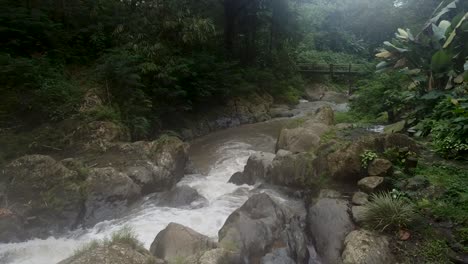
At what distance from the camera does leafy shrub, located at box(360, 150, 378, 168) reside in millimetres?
6527

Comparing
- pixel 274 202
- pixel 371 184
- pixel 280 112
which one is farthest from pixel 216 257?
pixel 280 112

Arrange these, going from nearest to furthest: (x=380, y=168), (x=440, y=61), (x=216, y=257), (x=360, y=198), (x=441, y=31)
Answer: (x=216, y=257) < (x=360, y=198) < (x=380, y=168) < (x=440, y=61) < (x=441, y=31)

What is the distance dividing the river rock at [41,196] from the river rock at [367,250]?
5317 mm

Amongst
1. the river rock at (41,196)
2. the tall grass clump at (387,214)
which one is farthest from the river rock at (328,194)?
the river rock at (41,196)

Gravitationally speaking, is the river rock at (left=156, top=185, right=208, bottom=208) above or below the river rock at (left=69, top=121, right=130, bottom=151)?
below

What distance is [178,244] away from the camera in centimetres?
527

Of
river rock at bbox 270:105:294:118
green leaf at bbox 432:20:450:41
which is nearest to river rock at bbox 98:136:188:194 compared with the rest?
green leaf at bbox 432:20:450:41

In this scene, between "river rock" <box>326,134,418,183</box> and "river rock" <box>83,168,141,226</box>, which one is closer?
"river rock" <box>326,134,418,183</box>

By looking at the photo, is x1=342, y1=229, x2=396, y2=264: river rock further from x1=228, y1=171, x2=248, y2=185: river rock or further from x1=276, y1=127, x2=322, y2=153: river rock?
x1=276, y1=127, x2=322, y2=153: river rock

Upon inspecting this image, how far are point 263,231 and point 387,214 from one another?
6.67 ft

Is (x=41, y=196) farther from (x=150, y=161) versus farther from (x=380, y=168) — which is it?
(x=380, y=168)

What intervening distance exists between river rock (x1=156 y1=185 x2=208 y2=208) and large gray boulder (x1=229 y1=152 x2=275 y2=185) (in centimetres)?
142

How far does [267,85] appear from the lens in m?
20.0

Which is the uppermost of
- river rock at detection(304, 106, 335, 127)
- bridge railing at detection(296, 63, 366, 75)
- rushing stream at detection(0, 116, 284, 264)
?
bridge railing at detection(296, 63, 366, 75)
